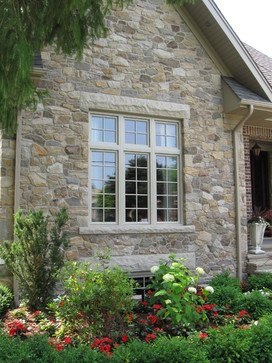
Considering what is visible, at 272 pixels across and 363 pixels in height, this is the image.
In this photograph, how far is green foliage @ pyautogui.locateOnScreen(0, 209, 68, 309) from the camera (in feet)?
19.9

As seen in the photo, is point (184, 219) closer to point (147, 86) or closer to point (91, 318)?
point (147, 86)

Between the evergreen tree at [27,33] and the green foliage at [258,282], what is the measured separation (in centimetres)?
535

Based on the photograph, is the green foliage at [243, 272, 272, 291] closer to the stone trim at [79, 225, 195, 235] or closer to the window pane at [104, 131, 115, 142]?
the stone trim at [79, 225, 195, 235]

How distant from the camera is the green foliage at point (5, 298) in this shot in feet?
20.3

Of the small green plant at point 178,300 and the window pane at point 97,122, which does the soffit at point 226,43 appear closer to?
the window pane at point 97,122

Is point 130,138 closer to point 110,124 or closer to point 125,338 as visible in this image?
point 110,124

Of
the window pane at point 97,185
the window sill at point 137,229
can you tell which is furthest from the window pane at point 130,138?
the window sill at point 137,229

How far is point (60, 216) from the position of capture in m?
6.13

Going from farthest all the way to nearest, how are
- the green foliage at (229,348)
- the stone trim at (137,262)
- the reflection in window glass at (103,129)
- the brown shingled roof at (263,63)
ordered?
the brown shingled roof at (263,63)
the reflection in window glass at (103,129)
the stone trim at (137,262)
the green foliage at (229,348)

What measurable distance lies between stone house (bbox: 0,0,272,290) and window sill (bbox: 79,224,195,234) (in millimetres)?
19

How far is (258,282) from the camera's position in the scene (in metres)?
7.84

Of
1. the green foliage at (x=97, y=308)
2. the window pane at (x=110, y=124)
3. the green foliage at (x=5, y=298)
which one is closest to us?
the green foliage at (x=97, y=308)

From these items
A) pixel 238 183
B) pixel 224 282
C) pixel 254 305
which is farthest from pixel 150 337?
pixel 238 183

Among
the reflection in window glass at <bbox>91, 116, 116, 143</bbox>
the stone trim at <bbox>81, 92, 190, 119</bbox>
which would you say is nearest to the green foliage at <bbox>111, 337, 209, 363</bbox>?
the reflection in window glass at <bbox>91, 116, 116, 143</bbox>
